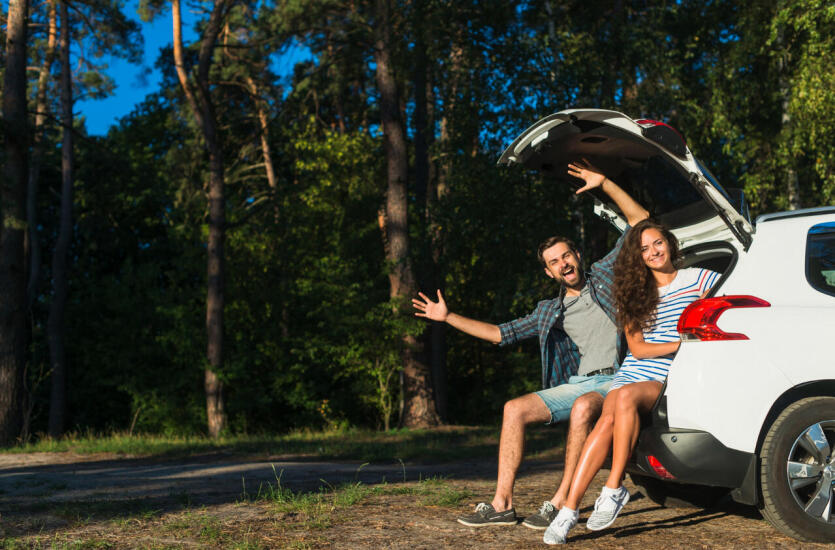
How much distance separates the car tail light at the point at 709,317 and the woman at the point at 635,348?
8.1 inches

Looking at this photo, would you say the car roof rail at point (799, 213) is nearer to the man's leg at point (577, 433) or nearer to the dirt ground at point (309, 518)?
the man's leg at point (577, 433)

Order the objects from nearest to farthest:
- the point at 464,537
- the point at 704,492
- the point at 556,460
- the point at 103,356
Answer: the point at 464,537, the point at 704,492, the point at 556,460, the point at 103,356

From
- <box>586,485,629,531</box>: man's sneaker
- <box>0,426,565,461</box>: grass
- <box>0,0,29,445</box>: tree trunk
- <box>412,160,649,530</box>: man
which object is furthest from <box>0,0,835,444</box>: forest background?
<box>586,485,629,531</box>: man's sneaker

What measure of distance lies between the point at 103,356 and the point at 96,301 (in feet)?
6.64

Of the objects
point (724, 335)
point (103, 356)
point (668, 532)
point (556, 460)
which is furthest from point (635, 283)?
point (103, 356)

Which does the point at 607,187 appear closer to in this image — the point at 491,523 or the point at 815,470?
the point at 815,470

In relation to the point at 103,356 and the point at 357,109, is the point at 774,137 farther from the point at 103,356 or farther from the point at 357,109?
the point at 103,356

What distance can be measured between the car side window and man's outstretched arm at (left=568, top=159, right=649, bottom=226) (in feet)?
3.99

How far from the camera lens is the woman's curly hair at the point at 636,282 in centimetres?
502

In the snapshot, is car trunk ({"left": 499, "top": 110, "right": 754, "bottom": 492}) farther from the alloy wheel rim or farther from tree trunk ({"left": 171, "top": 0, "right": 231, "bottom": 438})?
tree trunk ({"left": 171, "top": 0, "right": 231, "bottom": 438})

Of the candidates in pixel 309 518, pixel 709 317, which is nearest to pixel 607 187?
pixel 709 317

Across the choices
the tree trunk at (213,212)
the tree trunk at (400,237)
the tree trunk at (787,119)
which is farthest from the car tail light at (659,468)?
the tree trunk at (213,212)

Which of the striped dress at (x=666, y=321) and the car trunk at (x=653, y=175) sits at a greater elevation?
the car trunk at (x=653, y=175)

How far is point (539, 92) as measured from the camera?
48.8 ft
